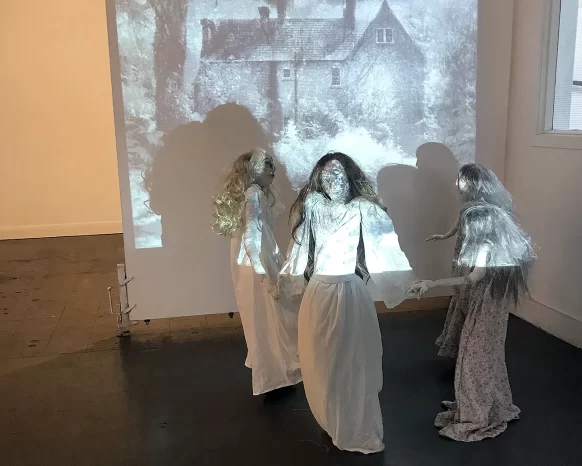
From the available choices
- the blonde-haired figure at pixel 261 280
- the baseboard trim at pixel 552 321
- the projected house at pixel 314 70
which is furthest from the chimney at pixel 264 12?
the baseboard trim at pixel 552 321

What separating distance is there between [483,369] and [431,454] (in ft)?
1.57

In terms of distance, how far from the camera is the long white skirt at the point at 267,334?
3244 mm

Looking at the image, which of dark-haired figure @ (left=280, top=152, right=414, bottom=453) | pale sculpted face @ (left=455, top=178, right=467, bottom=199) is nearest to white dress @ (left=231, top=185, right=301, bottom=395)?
dark-haired figure @ (left=280, top=152, right=414, bottom=453)

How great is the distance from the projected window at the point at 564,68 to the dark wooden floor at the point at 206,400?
1.53 m

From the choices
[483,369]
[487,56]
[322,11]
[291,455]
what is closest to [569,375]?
[483,369]

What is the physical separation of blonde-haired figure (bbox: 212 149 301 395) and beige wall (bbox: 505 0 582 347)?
78.8 inches

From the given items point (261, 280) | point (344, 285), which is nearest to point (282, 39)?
point (261, 280)

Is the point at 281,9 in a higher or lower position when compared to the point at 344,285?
higher

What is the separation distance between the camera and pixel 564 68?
13.4 feet

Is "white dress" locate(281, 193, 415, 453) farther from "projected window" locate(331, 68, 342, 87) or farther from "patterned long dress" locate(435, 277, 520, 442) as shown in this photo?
"projected window" locate(331, 68, 342, 87)

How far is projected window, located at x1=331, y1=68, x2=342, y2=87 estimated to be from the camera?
417cm

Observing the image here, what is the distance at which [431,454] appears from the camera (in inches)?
108

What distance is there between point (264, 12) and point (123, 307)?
92.6 inches

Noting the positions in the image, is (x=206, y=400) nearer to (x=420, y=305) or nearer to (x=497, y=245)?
(x=497, y=245)
